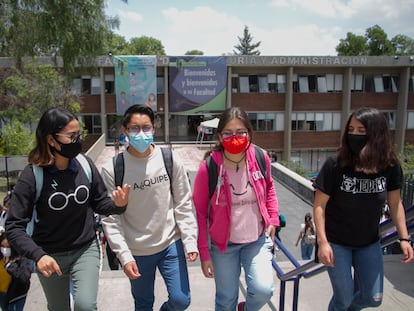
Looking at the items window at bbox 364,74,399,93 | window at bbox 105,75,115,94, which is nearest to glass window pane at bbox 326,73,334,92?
window at bbox 364,74,399,93

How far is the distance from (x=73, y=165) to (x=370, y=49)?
6830 cm

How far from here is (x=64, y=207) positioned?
8.32 ft

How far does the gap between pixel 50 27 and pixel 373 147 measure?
36.7ft

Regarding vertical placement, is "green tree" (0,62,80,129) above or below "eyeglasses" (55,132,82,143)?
above

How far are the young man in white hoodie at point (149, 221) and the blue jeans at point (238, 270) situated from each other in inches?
9.1

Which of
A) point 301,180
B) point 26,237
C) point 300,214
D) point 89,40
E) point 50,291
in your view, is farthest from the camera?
point 301,180

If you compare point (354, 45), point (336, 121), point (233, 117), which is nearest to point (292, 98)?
point (336, 121)

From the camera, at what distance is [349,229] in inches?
106

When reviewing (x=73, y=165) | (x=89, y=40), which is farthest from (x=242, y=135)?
(x=89, y=40)

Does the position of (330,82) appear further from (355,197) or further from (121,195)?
(121,195)

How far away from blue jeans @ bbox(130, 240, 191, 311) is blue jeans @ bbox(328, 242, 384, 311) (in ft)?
3.62

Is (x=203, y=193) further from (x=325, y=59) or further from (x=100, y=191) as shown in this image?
(x=325, y=59)

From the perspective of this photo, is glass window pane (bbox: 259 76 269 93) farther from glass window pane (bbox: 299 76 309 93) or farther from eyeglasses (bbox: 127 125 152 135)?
eyeglasses (bbox: 127 125 152 135)

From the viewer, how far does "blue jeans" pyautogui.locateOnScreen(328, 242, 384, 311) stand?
8.79ft
